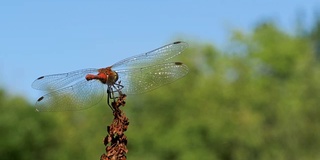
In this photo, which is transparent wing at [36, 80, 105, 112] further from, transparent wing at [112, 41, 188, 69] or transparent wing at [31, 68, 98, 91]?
transparent wing at [112, 41, 188, 69]

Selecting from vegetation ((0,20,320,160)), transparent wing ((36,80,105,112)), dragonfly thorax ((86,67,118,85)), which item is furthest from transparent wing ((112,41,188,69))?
vegetation ((0,20,320,160))

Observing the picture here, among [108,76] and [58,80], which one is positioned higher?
[108,76]

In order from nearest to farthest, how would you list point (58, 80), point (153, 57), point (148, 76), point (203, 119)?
point (148, 76) → point (58, 80) → point (153, 57) → point (203, 119)

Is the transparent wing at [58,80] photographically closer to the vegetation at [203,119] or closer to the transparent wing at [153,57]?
the transparent wing at [153,57]

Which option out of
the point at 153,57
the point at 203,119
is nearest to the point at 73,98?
the point at 153,57

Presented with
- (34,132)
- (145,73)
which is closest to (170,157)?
(34,132)

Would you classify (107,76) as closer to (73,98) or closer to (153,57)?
(73,98)
